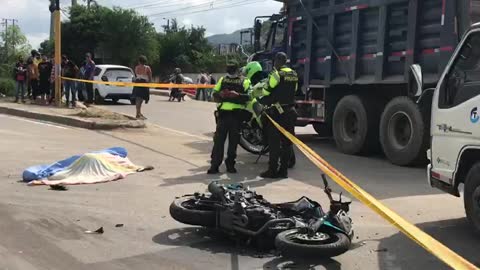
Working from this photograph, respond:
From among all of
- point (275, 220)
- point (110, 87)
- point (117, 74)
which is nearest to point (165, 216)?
point (275, 220)

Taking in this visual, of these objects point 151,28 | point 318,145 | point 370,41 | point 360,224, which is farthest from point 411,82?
point 151,28

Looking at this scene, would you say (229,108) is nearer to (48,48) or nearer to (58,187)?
(58,187)

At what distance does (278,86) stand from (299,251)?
4.39 meters

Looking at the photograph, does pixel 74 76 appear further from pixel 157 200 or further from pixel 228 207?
pixel 228 207

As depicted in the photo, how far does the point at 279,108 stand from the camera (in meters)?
8.70

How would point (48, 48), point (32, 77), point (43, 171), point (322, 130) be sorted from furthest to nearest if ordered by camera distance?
point (48, 48) < point (32, 77) < point (322, 130) < point (43, 171)

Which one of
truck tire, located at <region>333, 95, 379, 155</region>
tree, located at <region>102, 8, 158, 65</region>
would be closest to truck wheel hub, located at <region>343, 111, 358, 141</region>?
truck tire, located at <region>333, 95, 379, 155</region>

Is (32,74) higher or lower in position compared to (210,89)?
higher

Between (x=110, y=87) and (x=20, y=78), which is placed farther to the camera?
(x=110, y=87)

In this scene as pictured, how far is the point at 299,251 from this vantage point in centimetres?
459

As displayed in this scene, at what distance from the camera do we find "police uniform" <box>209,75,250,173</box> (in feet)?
28.8

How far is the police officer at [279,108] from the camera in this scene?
871cm

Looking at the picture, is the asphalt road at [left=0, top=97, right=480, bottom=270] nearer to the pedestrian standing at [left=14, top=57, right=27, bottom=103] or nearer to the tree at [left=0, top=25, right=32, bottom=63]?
the pedestrian standing at [left=14, top=57, right=27, bottom=103]

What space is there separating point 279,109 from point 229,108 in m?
0.73
